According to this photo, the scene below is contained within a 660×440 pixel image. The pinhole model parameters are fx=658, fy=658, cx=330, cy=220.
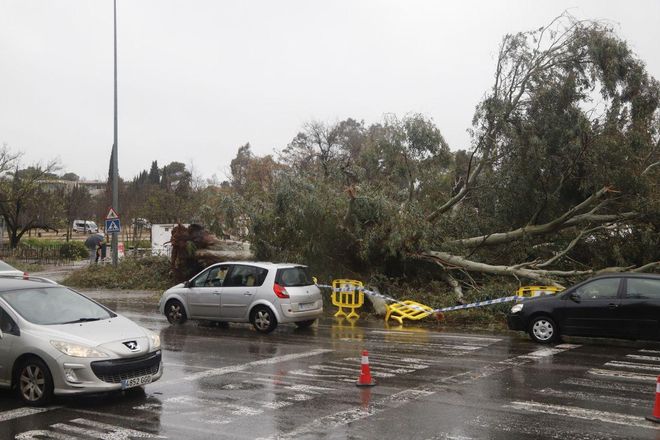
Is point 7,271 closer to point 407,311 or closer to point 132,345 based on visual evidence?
point 407,311

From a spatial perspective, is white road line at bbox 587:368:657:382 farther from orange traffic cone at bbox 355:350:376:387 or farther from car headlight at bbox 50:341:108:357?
car headlight at bbox 50:341:108:357

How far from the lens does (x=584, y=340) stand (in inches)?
530

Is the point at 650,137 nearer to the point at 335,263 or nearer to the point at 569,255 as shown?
the point at 569,255

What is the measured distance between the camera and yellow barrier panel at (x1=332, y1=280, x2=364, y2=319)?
697 inches

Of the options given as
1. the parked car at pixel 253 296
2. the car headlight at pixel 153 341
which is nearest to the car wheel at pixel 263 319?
the parked car at pixel 253 296

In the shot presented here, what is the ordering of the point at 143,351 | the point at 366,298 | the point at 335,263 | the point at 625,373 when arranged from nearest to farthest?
the point at 143,351
the point at 625,373
the point at 366,298
the point at 335,263

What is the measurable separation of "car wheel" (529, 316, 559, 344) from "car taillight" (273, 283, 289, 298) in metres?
5.11

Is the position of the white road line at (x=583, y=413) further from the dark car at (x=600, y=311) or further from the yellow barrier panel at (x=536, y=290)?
the yellow barrier panel at (x=536, y=290)

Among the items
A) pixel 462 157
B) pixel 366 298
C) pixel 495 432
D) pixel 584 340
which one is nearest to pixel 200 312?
pixel 366 298

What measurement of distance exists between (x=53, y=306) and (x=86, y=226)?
61.5 metres

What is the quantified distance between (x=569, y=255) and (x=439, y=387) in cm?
1350

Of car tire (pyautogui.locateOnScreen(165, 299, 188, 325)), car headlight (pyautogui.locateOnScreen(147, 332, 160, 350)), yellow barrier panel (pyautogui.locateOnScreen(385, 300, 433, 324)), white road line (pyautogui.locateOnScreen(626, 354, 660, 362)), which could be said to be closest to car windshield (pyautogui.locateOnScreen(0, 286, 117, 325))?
car headlight (pyautogui.locateOnScreen(147, 332, 160, 350))

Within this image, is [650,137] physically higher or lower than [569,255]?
higher

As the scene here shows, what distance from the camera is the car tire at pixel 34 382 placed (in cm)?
758
